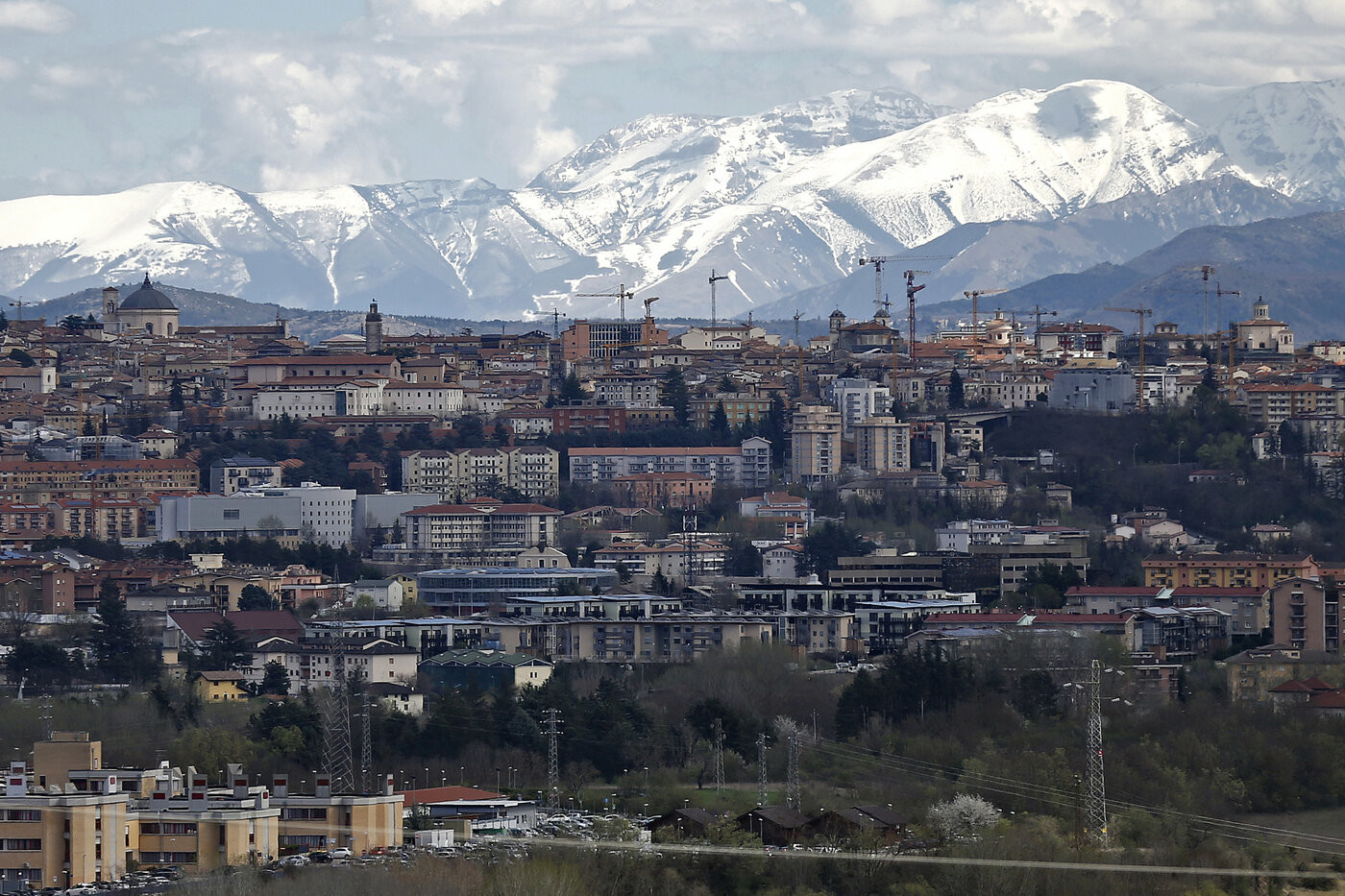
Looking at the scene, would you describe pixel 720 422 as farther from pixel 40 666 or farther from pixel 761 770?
pixel 761 770

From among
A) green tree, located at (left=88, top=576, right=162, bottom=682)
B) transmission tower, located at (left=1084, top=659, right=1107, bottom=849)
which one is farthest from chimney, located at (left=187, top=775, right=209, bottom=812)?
green tree, located at (left=88, top=576, right=162, bottom=682)

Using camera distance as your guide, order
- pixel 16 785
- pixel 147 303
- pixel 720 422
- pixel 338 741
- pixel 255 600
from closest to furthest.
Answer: pixel 16 785, pixel 338 741, pixel 255 600, pixel 720 422, pixel 147 303

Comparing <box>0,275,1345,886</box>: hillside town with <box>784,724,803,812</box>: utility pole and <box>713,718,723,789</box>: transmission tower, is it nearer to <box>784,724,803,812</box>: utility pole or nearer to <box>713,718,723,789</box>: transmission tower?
<box>713,718,723,789</box>: transmission tower

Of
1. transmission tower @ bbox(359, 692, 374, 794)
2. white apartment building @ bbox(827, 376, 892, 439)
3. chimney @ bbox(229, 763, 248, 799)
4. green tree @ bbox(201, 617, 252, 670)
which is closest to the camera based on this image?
chimney @ bbox(229, 763, 248, 799)

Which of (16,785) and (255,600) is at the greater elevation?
(255,600)

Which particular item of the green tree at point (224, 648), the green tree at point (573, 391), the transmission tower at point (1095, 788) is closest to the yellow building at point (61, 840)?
the transmission tower at point (1095, 788)

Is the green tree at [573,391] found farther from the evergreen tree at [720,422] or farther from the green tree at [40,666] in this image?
the green tree at [40,666]

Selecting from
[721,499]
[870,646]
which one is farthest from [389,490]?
[870,646]

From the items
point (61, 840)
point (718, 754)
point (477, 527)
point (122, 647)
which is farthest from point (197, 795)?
point (477, 527)
